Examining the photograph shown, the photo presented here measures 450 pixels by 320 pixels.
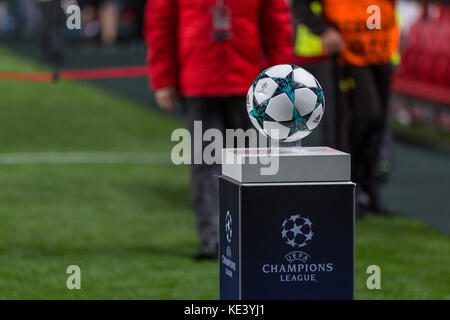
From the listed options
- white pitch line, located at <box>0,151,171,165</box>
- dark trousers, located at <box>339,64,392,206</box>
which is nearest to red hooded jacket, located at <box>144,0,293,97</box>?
dark trousers, located at <box>339,64,392,206</box>

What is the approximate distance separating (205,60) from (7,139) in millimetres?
7082

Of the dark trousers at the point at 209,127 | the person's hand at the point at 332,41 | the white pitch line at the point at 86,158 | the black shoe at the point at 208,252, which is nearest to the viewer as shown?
the dark trousers at the point at 209,127

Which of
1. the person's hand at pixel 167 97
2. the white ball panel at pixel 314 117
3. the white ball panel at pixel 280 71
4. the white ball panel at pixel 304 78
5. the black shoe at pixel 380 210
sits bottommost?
the black shoe at pixel 380 210

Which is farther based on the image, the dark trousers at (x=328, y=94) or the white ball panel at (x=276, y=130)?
the dark trousers at (x=328, y=94)

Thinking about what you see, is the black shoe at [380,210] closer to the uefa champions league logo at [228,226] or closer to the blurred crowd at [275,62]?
the blurred crowd at [275,62]

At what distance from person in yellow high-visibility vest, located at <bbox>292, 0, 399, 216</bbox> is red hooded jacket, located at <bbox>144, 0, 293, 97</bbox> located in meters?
1.06

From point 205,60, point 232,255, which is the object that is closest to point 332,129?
point 205,60

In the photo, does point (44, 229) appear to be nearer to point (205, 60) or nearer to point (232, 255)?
point (205, 60)

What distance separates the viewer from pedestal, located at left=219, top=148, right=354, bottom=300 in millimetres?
5164

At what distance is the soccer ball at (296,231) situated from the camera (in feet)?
17.0

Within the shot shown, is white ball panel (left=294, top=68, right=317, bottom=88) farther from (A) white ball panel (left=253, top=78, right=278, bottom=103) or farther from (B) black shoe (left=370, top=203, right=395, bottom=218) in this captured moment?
(B) black shoe (left=370, top=203, right=395, bottom=218)

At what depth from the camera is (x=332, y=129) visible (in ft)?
30.5

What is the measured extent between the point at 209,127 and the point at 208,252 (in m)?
0.78

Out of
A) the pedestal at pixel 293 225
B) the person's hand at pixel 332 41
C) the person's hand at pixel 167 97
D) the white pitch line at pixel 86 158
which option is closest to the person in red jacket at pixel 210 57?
the person's hand at pixel 167 97
